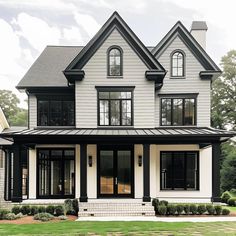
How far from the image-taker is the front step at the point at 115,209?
59.2 feet

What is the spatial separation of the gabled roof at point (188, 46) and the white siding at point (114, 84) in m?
1.84

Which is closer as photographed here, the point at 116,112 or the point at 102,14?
the point at 116,112

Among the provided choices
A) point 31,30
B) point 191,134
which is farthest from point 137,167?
point 31,30

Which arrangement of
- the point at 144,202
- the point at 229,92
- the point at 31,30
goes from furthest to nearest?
the point at 229,92, the point at 31,30, the point at 144,202

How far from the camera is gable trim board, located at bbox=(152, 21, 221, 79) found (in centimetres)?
2248

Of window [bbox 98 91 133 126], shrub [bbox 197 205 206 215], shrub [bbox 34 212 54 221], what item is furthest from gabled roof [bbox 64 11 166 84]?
shrub [bbox 34 212 54 221]

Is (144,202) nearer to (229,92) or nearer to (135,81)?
(135,81)

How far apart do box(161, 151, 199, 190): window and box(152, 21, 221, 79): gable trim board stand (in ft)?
16.3

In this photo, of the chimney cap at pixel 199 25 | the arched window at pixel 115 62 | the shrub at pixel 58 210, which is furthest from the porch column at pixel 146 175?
the chimney cap at pixel 199 25

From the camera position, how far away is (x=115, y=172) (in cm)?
2119

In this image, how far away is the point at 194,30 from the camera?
25281mm

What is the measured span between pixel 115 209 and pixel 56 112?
7.08 meters

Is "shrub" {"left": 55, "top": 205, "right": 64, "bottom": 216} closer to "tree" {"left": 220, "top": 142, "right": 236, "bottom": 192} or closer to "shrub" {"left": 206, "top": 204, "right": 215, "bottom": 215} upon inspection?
"shrub" {"left": 206, "top": 204, "right": 215, "bottom": 215}

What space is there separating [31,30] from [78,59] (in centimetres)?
1426
